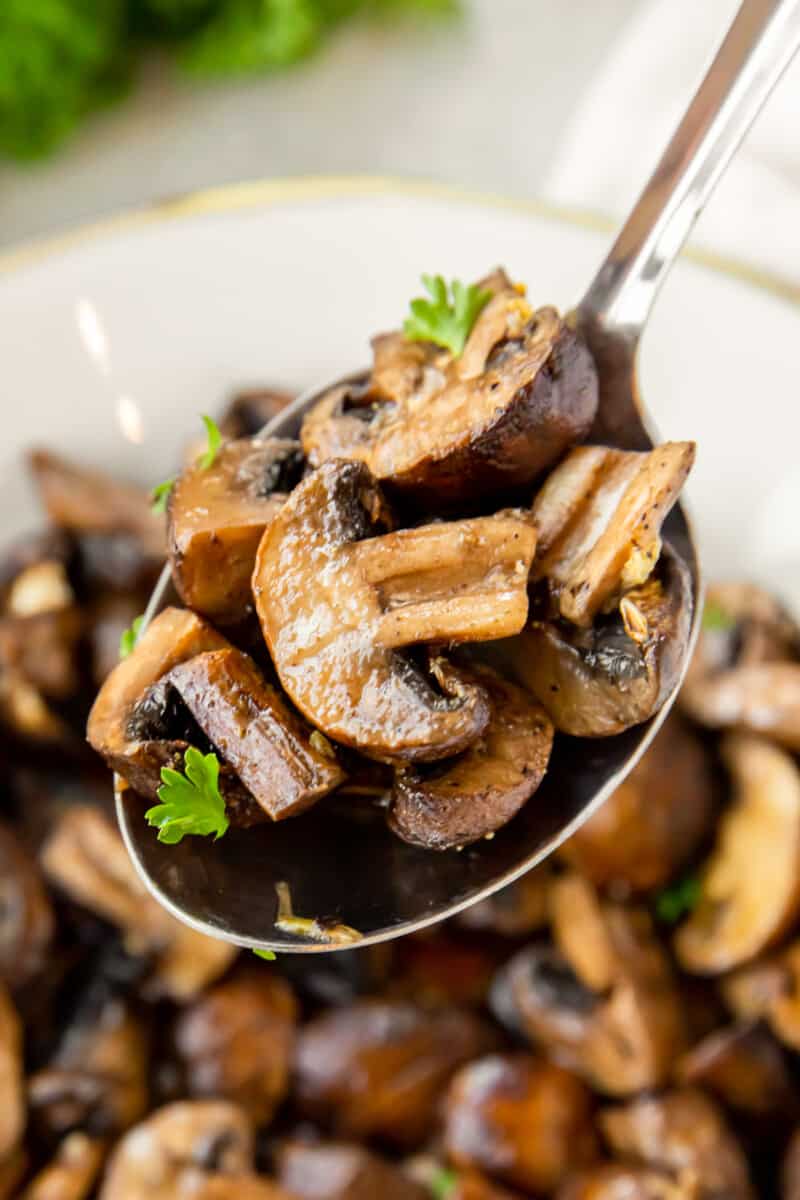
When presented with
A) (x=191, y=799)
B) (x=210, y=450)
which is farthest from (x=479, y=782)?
(x=210, y=450)

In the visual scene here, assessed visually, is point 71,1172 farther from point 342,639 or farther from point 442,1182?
point 342,639

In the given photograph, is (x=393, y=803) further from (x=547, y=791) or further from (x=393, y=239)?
(x=393, y=239)

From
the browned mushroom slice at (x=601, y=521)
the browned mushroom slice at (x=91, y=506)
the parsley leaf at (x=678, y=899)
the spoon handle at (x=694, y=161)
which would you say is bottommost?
the parsley leaf at (x=678, y=899)

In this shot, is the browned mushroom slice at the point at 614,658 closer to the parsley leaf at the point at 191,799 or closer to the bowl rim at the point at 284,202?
the parsley leaf at the point at 191,799

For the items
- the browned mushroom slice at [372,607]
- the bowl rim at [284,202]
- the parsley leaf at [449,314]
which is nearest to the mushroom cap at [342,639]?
the browned mushroom slice at [372,607]

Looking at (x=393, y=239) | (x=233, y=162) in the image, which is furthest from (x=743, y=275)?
(x=233, y=162)

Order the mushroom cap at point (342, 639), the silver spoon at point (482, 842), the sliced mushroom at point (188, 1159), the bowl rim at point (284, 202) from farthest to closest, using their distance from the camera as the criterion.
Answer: the bowl rim at point (284, 202), the sliced mushroom at point (188, 1159), the silver spoon at point (482, 842), the mushroom cap at point (342, 639)

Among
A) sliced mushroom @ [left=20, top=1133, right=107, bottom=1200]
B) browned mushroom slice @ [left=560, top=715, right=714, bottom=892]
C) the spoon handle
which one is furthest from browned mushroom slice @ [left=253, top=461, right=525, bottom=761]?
sliced mushroom @ [left=20, top=1133, right=107, bottom=1200]
